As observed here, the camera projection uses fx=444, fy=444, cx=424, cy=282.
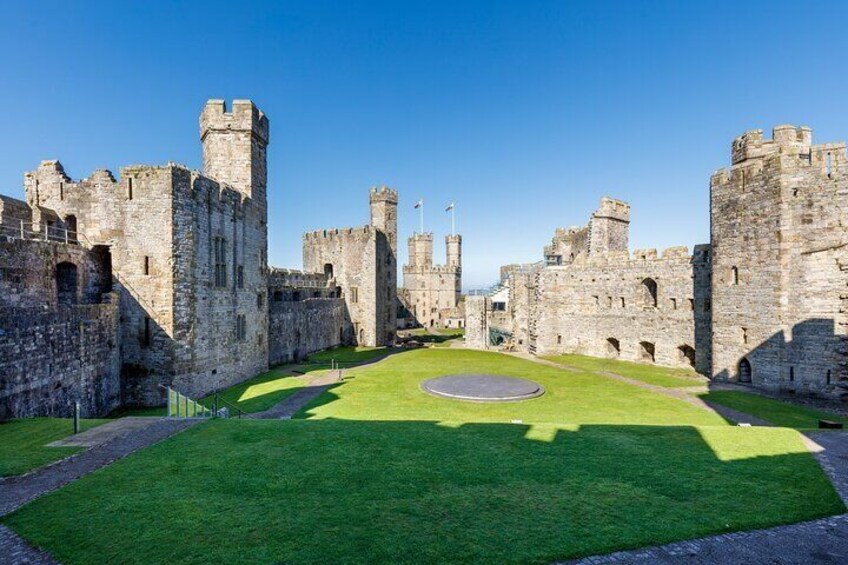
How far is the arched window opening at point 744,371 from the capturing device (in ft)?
75.4

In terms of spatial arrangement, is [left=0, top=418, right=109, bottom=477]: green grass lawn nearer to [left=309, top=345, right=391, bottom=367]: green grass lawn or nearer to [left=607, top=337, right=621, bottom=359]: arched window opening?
[left=309, top=345, right=391, bottom=367]: green grass lawn

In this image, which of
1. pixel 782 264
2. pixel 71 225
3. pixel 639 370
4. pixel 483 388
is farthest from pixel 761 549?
pixel 71 225

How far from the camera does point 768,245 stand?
2183cm

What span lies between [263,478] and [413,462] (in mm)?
3028

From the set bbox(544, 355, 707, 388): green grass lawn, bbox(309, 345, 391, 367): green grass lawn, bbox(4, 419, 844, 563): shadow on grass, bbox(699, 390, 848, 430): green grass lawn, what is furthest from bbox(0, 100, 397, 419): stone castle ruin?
bbox(699, 390, 848, 430): green grass lawn

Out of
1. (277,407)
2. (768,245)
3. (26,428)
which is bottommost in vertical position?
(277,407)

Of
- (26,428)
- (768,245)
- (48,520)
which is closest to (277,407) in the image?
(26,428)

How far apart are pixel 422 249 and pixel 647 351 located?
4480 centimetres

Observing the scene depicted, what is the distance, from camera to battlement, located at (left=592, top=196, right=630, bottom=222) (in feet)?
117

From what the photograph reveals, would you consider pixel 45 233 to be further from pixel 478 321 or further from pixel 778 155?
pixel 778 155

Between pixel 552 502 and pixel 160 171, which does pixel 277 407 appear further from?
pixel 552 502

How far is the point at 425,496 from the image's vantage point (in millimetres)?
7938

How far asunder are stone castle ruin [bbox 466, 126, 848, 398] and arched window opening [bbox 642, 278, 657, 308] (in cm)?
7

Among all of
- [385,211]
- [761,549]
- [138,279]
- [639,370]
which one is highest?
[385,211]
